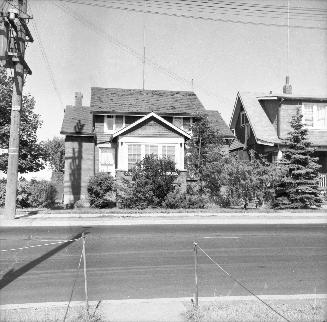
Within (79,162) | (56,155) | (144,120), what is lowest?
(79,162)

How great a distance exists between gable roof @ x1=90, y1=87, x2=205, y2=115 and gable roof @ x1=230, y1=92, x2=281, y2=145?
3779 mm

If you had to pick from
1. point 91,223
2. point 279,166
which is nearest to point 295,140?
point 279,166

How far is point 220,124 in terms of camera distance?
34906 millimetres

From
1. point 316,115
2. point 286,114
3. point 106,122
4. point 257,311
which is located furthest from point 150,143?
point 257,311

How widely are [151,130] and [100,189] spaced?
625 centimetres

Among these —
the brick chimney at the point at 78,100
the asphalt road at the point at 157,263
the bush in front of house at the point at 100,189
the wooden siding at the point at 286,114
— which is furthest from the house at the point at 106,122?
the asphalt road at the point at 157,263

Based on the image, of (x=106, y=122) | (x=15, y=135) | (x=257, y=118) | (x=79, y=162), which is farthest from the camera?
(x=257, y=118)

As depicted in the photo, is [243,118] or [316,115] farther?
[243,118]

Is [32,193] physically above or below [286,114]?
below

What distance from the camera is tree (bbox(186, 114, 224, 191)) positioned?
24781mm

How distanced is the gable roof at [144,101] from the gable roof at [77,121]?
6.82 feet

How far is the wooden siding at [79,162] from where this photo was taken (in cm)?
3181

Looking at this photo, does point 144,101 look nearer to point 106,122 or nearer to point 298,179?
point 106,122

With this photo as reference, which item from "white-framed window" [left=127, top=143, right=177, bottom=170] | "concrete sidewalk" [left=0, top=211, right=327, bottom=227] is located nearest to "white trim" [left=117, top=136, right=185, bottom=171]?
"white-framed window" [left=127, top=143, right=177, bottom=170]
